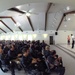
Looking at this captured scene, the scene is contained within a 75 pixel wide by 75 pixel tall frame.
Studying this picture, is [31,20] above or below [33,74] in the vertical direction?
above

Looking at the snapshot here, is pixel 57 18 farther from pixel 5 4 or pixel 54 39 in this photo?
pixel 5 4

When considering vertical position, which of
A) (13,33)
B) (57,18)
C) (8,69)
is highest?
(57,18)

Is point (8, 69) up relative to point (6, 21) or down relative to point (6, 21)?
down

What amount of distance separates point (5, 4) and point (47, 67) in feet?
8.87

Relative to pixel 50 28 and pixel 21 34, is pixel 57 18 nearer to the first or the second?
pixel 50 28

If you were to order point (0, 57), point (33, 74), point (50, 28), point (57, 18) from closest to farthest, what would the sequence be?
1. point (33, 74)
2. point (0, 57)
3. point (57, 18)
4. point (50, 28)

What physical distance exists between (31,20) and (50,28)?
5224 millimetres

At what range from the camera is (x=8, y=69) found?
21.5 ft

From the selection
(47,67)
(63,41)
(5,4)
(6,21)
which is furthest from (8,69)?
(63,41)

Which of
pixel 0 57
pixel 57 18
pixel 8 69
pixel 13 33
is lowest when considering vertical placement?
pixel 8 69

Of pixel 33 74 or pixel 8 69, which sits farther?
pixel 8 69

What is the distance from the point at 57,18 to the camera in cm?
1780

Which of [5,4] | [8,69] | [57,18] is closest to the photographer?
[5,4]

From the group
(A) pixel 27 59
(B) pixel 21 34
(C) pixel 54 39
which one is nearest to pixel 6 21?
(B) pixel 21 34
